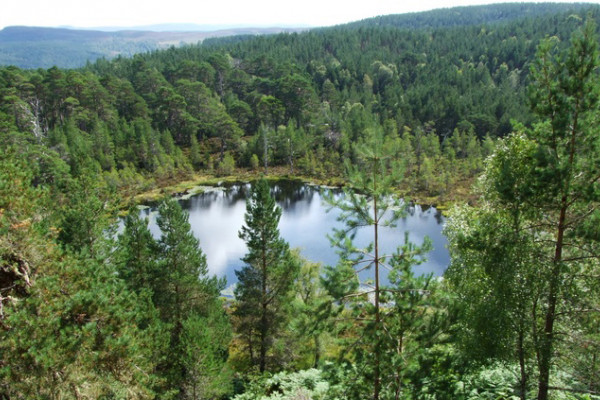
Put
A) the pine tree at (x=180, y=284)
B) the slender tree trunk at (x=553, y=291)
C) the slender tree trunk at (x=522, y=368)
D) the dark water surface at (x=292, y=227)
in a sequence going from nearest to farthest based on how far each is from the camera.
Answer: the slender tree trunk at (x=553, y=291) → the slender tree trunk at (x=522, y=368) → the pine tree at (x=180, y=284) → the dark water surface at (x=292, y=227)

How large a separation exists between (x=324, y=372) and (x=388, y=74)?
117m

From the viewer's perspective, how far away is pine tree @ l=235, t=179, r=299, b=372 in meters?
22.2

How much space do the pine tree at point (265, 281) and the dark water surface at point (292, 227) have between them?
12337 mm

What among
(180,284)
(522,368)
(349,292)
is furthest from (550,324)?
Result: (180,284)

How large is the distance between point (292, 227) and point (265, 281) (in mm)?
30776

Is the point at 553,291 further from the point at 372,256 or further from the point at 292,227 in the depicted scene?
the point at 292,227

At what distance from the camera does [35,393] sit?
9.95 meters

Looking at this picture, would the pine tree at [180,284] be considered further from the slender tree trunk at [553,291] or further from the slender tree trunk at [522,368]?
the slender tree trunk at [553,291]

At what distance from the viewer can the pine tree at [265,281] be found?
2223cm

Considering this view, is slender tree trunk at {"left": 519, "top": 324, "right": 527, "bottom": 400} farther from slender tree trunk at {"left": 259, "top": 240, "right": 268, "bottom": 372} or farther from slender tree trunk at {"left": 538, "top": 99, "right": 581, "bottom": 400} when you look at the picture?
slender tree trunk at {"left": 259, "top": 240, "right": 268, "bottom": 372}

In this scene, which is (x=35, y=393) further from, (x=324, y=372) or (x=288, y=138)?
(x=288, y=138)

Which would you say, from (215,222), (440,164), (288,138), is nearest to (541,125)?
(215,222)

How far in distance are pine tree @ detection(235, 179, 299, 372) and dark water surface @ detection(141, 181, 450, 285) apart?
12337 millimetres

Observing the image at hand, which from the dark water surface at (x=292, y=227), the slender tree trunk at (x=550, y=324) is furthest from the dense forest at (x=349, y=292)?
the dark water surface at (x=292, y=227)
